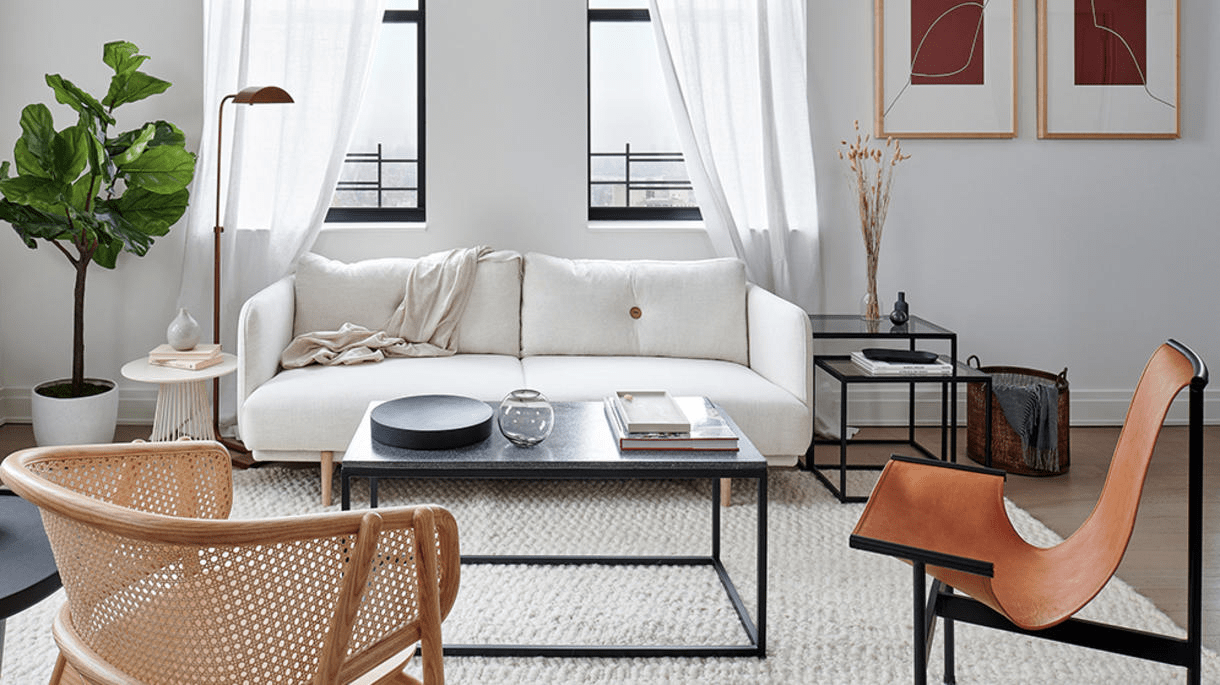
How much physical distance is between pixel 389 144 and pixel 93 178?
1235 millimetres

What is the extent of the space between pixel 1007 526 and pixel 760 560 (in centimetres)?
52

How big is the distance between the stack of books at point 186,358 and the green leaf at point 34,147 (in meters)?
0.75

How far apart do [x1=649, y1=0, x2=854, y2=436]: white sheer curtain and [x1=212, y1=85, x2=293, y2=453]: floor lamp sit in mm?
1582

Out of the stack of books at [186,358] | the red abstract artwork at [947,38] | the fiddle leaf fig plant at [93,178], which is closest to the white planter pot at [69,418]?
the fiddle leaf fig plant at [93,178]

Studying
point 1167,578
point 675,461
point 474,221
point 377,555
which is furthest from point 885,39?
point 377,555

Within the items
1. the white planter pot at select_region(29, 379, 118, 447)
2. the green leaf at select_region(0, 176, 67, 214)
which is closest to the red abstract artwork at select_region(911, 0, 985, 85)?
the green leaf at select_region(0, 176, 67, 214)

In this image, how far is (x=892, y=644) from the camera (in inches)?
81.6

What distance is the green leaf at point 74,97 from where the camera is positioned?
3422 millimetres

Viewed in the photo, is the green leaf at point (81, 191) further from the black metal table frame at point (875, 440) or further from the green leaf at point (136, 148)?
the black metal table frame at point (875, 440)

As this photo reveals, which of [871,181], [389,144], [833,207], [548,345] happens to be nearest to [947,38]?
[871,181]

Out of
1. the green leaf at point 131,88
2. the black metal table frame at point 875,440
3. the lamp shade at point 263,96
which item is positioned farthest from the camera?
the green leaf at point 131,88

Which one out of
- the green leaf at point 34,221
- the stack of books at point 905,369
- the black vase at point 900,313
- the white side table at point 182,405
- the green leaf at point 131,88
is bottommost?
the white side table at point 182,405

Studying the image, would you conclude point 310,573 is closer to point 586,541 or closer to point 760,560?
point 760,560

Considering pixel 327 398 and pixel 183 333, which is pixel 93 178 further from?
pixel 327 398
